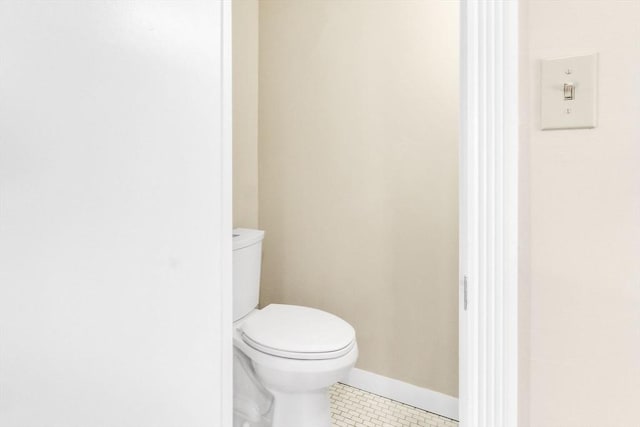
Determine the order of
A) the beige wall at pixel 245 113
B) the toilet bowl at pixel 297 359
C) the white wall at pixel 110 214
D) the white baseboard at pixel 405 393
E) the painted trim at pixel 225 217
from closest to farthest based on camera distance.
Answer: the white wall at pixel 110 214
the painted trim at pixel 225 217
the toilet bowl at pixel 297 359
the white baseboard at pixel 405 393
the beige wall at pixel 245 113

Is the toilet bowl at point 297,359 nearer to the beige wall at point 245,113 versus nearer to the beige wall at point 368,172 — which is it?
the beige wall at point 368,172

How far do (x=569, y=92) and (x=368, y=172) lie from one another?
131 centimetres

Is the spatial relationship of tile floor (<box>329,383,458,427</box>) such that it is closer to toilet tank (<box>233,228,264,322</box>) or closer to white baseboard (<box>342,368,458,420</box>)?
white baseboard (<box>342,368,458,420</box>)

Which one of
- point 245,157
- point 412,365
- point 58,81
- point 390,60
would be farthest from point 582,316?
point 245,157

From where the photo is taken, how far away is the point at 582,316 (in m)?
0.61

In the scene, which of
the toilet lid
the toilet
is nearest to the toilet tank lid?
the toilet

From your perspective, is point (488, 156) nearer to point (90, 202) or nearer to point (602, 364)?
point (602, 364)

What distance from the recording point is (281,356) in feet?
4.46

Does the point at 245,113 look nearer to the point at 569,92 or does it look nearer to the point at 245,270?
the point at 245,270

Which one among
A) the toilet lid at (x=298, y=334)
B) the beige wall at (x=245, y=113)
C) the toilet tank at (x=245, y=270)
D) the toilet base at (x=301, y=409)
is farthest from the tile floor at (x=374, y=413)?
the beige wall at (x=245, y=113)

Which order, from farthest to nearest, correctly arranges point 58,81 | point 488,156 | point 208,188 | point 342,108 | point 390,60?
1. point 342,108
2. point 390,60
3. point 488,156
4. point 208,188
5. point 58,81

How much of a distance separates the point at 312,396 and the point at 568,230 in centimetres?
117

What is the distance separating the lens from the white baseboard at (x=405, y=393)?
1718mm

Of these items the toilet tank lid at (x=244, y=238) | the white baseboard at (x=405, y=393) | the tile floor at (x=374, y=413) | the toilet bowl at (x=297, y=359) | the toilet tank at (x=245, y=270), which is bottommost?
the tile floor at (x=374, y=413)
